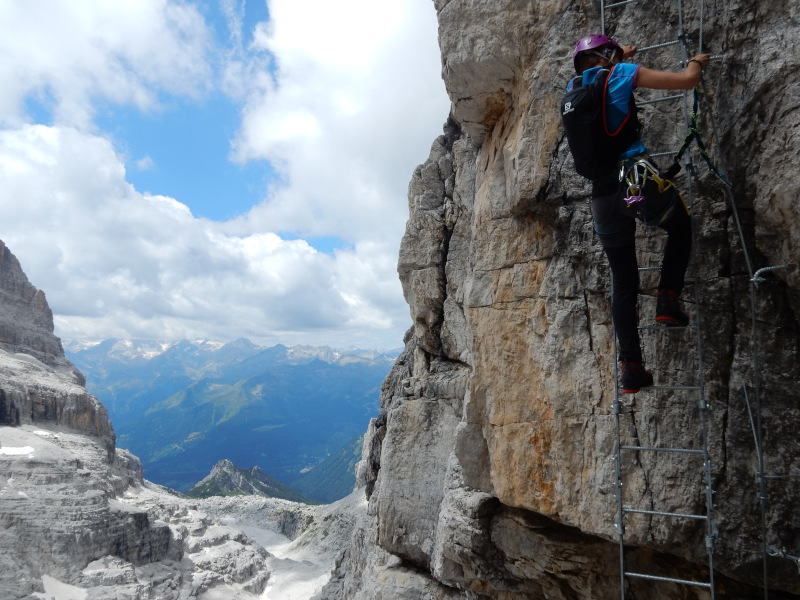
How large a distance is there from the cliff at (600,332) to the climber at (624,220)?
0.46 meters

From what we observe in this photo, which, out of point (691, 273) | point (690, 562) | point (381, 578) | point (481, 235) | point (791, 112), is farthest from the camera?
point (381, 578)

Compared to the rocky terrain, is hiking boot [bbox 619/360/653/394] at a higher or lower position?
higher

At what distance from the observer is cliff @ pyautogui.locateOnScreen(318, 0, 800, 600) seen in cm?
635

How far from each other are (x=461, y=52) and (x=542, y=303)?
14.9ft

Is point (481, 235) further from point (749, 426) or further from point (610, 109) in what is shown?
point (749, 426)

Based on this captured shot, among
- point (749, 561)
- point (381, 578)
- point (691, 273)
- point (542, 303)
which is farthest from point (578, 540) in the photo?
point (381, 578)

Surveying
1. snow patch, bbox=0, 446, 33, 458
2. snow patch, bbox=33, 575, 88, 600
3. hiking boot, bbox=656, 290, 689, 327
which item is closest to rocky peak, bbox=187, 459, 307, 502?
snow patch, bbox=0, 446, 33, 458

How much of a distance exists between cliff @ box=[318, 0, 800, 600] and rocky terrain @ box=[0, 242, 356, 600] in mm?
67505

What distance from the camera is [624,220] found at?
648 centimetres

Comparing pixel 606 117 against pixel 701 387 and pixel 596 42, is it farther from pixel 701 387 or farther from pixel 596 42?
pixel 701 387

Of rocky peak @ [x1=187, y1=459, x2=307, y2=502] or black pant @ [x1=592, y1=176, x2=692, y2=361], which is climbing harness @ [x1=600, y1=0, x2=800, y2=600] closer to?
black pant @ [x1=592, y1=176, x2=692, y2=361]

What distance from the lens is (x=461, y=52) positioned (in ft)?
28.5

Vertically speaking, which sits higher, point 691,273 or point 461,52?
point 461,52

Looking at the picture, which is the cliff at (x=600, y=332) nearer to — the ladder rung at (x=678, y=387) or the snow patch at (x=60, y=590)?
the ladder rung at (x=678, y=387)
